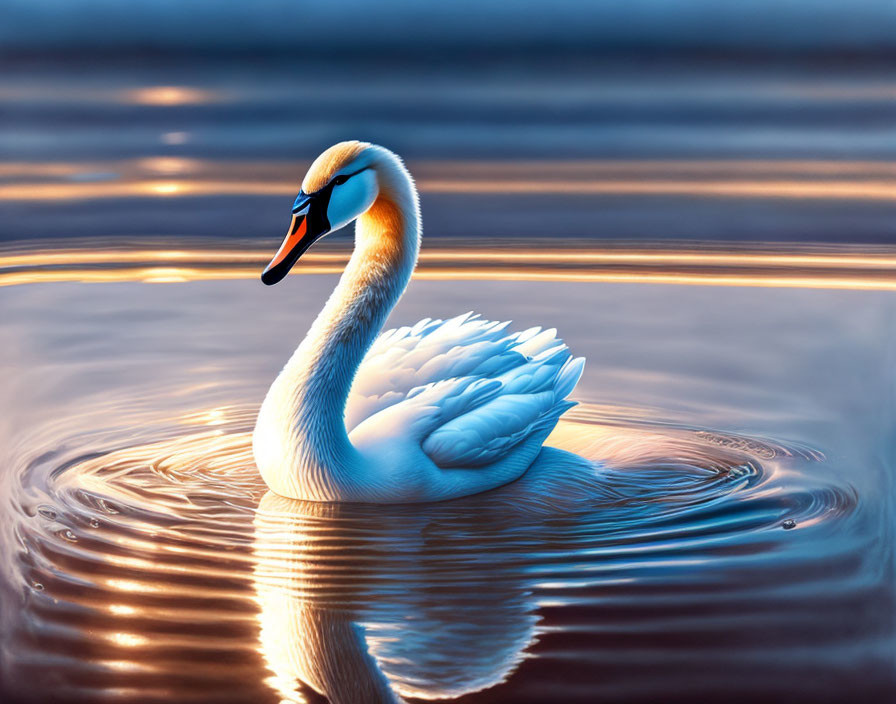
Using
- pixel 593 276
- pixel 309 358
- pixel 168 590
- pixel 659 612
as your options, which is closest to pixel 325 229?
pixel 309 358

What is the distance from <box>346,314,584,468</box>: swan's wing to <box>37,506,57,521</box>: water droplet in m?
0.44

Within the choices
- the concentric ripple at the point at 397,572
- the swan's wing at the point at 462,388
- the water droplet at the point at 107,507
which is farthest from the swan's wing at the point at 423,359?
the water droplet at the point at 107,507

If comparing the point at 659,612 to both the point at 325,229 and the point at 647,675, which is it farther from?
the point at 325,229

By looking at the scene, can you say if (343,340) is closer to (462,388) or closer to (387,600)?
(462,388)

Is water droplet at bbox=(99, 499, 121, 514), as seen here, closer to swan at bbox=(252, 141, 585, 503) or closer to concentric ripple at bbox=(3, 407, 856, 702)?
concentric ripple at bbox=(3, 407, 856, 702)

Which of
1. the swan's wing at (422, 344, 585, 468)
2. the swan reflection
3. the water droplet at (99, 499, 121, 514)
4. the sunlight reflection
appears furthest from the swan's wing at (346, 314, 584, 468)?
the sunlight reflection

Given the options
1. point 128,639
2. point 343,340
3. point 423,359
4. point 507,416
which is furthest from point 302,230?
point 128,639

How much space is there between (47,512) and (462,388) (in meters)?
0.62

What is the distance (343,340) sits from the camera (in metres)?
2.01

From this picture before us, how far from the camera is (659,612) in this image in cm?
164

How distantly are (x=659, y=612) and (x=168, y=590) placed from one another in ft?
1.97

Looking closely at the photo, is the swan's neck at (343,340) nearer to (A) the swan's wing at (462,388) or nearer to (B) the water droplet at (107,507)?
(A) the swan's wing at (462,388)

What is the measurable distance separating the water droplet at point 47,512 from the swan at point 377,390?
0.29 m

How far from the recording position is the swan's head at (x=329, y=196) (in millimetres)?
1970
